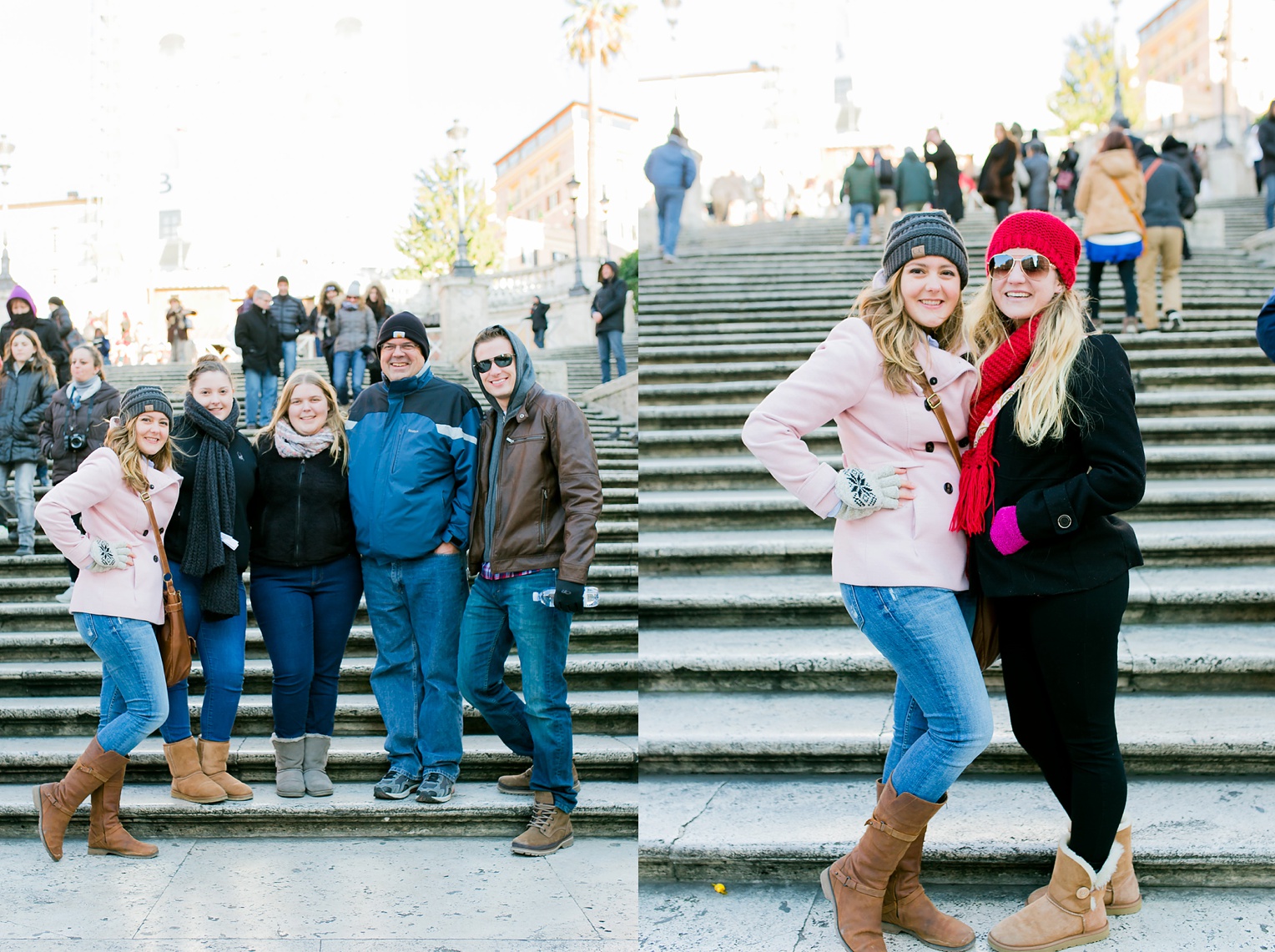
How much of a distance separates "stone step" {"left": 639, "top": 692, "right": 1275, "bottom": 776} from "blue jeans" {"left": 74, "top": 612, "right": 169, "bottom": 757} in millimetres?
1836

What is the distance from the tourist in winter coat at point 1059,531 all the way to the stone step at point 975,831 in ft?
0.96

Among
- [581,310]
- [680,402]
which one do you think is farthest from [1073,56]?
[680,402]

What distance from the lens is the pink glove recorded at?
8.95 feet

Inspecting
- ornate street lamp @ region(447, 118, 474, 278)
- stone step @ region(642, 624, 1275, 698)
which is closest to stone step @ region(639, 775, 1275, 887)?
stone step @ region(642, 624, 1275, 698)

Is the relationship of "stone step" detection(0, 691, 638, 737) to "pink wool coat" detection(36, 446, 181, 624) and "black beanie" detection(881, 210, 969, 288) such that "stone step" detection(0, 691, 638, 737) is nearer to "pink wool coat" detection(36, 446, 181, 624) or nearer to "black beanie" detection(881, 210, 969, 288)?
"pink wool coat" detection(36, 446, 181, 624)

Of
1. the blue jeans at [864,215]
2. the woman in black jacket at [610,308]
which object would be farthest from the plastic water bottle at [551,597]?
the blue jeans at [864,215]

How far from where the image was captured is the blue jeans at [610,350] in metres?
12.6

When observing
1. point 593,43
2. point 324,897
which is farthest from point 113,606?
point 593,43

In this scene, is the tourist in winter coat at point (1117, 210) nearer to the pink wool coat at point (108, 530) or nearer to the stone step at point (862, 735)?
the stone step at point (862, 735)

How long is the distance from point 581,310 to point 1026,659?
2292 centimetres

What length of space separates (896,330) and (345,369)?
8.93 metres

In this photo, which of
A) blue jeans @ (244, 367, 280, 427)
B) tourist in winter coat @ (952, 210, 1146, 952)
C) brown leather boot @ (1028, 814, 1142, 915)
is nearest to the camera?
tourist in winter coat @ (952, 210, 1146, 952)

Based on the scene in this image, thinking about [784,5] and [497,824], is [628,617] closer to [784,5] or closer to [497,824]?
[497,824]

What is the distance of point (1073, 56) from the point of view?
149ft
